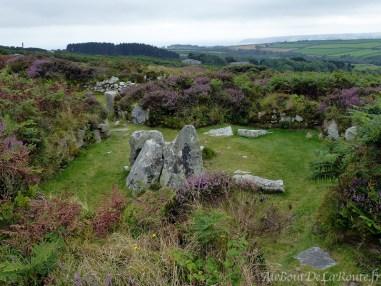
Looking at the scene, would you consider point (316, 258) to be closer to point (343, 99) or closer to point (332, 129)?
point (332, 129)

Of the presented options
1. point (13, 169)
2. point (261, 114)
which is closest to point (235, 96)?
point (261, 114)

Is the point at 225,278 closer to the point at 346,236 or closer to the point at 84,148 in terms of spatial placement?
the point at 346,236

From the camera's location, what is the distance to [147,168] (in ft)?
29.5

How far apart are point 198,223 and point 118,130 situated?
9220 mm

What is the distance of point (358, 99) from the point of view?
1294 centimetres

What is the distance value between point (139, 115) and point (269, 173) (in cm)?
712

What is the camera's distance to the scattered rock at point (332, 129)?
1224 centimetres

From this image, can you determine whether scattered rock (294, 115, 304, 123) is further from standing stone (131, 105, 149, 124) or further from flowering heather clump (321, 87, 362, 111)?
standing stone (131, 105, 149, 124)

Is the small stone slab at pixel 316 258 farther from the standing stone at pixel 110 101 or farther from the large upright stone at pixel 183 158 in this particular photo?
the standing stone at pixel 110 101

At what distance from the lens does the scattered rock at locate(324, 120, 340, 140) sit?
12.2 metres

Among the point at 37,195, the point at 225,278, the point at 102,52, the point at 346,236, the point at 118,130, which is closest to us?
the point at 225,278

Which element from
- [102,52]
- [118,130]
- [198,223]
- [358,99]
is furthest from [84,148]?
[102,52]

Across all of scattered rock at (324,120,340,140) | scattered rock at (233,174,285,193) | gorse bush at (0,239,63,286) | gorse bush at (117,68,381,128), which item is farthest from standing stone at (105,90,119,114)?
gorse bush at (0,239,63,286)

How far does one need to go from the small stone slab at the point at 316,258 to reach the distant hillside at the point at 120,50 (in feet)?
247
